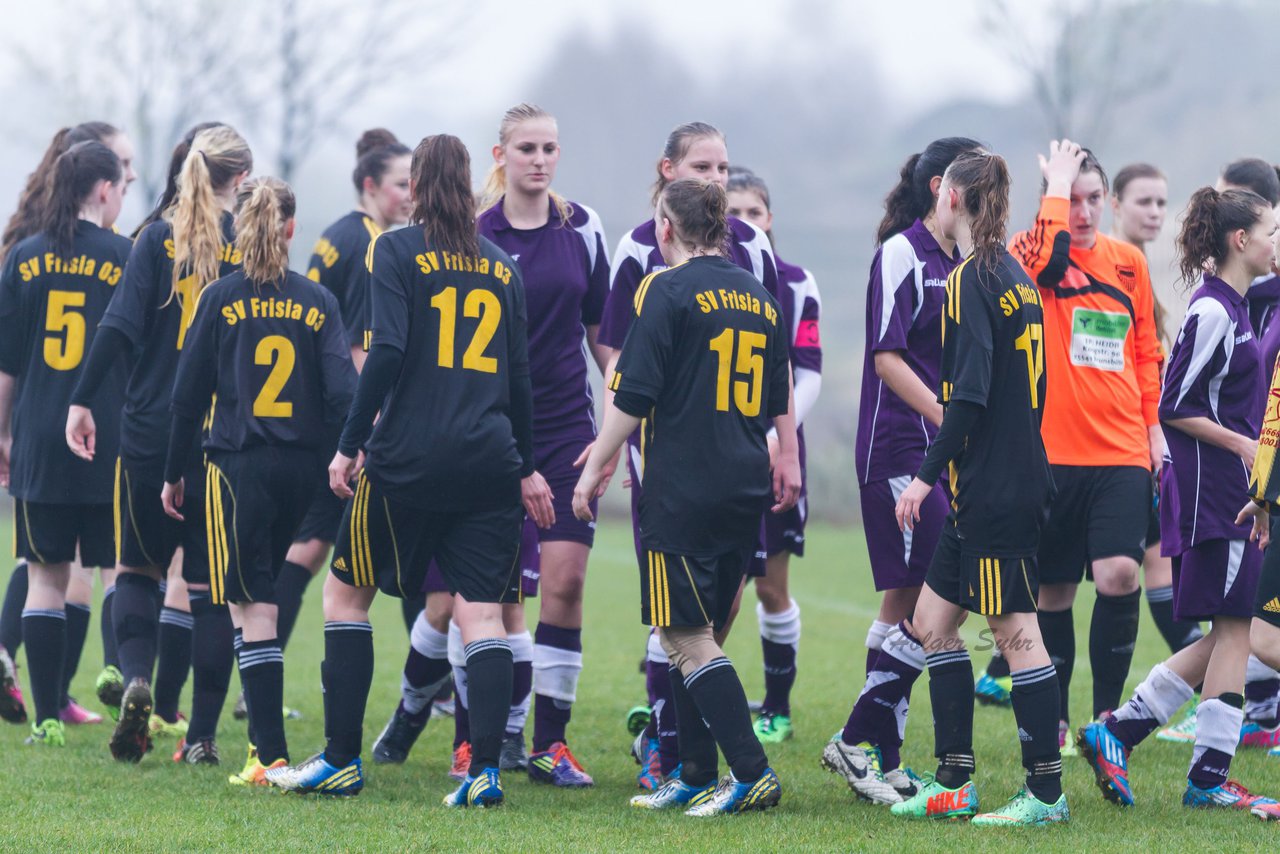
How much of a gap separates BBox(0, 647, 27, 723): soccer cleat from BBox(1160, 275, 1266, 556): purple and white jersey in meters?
4.87

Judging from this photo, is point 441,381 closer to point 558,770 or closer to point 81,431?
point 558,770

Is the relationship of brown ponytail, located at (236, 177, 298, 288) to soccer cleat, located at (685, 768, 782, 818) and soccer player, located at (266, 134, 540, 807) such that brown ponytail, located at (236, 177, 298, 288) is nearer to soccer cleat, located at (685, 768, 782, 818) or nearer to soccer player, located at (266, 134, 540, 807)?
soccer player, located at (266, 134, 540, 807)

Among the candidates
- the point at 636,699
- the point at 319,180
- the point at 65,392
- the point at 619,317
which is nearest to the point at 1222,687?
the point at 619,317

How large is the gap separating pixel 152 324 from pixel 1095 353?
144 inches

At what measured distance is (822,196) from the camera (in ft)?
243

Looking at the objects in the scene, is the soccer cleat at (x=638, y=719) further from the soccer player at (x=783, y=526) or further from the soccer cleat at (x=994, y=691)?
the soccer cleat at (x=994, y=691)

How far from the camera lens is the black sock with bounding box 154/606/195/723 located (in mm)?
6430

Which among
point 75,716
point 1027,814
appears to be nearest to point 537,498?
point 1027,814

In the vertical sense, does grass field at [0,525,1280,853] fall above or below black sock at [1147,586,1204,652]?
below

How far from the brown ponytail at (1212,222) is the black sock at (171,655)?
4070mm

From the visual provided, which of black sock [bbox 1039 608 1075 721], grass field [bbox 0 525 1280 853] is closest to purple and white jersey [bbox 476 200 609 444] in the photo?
grass field [bbox 0 525 1280 853]

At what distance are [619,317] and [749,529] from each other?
1.08m

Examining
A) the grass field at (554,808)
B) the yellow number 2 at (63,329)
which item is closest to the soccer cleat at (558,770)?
the grass field at (554,808)

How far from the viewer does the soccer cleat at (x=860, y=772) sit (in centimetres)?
532
